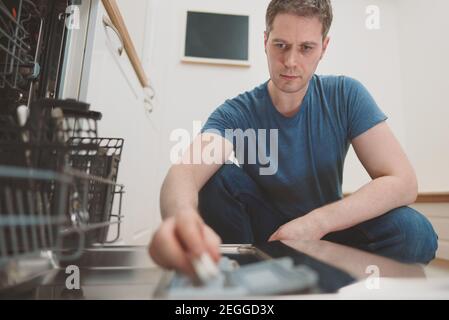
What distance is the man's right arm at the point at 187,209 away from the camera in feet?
0.91

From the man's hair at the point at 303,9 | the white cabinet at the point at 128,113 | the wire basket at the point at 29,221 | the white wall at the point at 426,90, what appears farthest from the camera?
the white wall at the point at 426,90

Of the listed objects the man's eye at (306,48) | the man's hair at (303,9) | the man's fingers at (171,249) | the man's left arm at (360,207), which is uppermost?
the man's hair at (303,9)

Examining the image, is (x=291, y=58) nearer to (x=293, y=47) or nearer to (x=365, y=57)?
(x=293, y=47)

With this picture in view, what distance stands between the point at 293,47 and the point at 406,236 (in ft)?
1.52

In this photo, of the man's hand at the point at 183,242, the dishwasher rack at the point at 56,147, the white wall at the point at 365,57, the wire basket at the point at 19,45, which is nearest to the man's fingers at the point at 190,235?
the man's hand at the point at 183,242

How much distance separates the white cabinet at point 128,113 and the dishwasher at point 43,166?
56 millimetres

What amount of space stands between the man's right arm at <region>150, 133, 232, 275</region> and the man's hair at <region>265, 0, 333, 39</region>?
332 millimetres

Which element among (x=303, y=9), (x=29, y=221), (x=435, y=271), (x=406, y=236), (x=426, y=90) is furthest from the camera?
(x=426, y=90)

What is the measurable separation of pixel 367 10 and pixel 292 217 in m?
0.86

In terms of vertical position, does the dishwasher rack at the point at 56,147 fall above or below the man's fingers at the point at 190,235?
above

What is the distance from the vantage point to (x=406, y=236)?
630 mm

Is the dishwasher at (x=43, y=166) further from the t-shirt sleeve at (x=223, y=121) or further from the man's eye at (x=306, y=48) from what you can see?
the man's eye at (x=306, y=48)

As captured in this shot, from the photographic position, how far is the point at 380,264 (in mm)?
371

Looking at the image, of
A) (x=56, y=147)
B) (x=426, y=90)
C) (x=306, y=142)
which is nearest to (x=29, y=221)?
(x=56, y=147)
